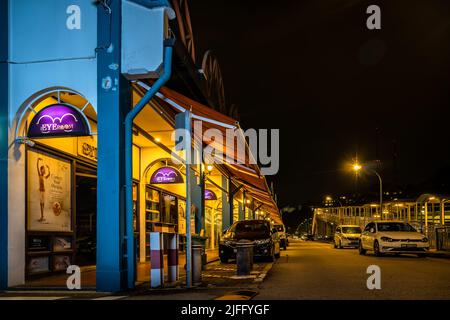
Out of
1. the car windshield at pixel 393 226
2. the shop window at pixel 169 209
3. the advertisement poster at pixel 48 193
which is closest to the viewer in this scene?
the advertisement poster at pixel 48 193

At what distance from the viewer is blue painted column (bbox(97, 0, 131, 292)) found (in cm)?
1023

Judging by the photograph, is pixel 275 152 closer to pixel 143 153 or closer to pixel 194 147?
pixel 194 147

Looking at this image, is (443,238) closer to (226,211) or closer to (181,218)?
(226,211)

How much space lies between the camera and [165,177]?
65.5 feet

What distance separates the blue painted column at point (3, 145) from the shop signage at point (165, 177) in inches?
363

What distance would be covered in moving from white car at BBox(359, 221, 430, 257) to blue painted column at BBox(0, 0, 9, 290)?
1518 centimetres

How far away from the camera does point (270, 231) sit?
2005 centimetres

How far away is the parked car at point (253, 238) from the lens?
1895cm

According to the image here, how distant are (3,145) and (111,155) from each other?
2.28 m

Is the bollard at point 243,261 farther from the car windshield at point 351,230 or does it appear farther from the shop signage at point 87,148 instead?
the car windshield at point 351,230

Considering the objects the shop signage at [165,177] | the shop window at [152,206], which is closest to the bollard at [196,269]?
the shop signage at [165,177]

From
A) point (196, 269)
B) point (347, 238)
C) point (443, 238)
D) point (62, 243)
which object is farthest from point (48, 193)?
point (347, 238)

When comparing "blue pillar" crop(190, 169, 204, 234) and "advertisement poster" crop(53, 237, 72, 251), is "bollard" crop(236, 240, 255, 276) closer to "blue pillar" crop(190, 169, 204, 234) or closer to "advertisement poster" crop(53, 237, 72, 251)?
"blue pillar" crop(190, 169, 204, 234)

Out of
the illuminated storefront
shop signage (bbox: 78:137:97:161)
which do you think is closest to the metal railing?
the illuminated storefront
